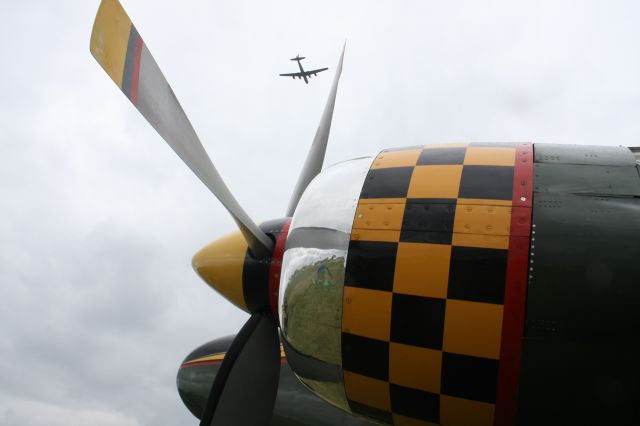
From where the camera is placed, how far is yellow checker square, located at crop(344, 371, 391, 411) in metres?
5.10

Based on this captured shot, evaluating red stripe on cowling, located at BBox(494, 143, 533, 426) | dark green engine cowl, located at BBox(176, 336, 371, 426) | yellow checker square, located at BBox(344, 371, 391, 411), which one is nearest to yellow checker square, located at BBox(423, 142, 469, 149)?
red stripe on cowling, located at BBox(494, 143, 533, 426)

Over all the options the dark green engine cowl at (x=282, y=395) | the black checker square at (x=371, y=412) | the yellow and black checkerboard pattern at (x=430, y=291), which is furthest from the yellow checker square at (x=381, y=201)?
the dark green engine cowl at (x=282, y=395)

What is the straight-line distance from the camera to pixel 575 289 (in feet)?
14.1

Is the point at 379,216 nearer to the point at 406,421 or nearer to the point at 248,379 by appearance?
the point at 406,421

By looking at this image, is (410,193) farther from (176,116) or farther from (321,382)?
(176,116)

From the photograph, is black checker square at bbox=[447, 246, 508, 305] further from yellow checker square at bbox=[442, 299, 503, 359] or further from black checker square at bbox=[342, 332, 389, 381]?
black checker square at bbox=[342, 332, 389, 381]

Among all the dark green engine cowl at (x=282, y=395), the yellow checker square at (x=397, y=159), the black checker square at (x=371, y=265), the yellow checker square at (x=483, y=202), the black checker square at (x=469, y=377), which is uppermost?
the yellow checker square at (x=397, y=159)

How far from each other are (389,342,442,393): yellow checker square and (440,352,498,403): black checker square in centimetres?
7

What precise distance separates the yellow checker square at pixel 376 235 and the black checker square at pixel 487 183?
0.72m

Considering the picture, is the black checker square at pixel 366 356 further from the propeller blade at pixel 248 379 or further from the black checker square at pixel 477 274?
the propeller blade at pixel 248 379

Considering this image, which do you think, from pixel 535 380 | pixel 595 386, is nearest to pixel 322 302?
pixel 535 380

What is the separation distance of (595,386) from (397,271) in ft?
6.11

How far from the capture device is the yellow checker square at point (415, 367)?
4.73 m

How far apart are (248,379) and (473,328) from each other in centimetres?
318
